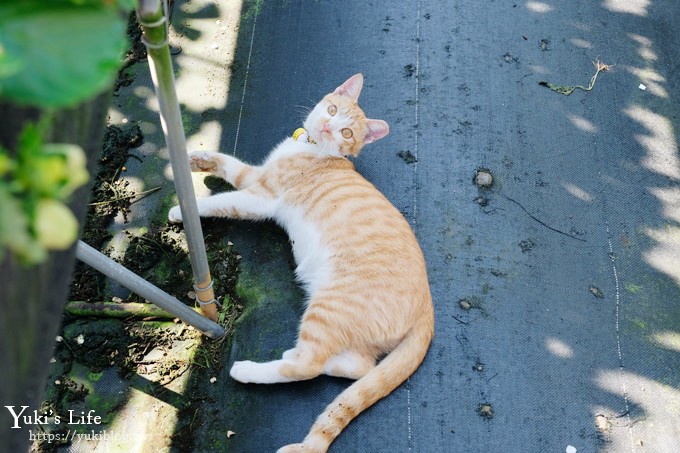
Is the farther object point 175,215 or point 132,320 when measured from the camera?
point 175,215

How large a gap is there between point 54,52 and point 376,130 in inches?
89.8

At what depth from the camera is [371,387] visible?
2.21m

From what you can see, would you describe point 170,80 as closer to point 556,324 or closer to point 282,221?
point 282,221

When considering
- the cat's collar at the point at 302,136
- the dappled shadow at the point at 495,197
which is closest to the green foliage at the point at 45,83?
the dappled shadow at the point at 495,197

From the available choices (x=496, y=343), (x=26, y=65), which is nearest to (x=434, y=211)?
(x=496, y=343)

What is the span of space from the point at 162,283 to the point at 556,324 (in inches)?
69.1

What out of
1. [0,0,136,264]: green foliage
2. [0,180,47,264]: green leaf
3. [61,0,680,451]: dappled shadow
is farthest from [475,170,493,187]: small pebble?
[0,180,47,264]: green leaf

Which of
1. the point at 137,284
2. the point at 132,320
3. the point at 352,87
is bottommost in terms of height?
the point at 132,320

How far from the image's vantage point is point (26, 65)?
519mm

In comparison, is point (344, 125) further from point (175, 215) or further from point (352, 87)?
point (175, 215)

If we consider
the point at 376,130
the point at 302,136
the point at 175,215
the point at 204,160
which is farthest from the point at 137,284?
the point at 376,130

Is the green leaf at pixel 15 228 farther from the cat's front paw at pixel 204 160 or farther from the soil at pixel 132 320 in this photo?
the cat's front paw at pixel 204 160

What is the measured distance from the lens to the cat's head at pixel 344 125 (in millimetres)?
2752

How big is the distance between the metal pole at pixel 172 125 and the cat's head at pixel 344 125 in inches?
36.4
